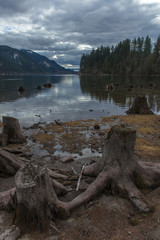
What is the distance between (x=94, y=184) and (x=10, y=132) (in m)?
8.06

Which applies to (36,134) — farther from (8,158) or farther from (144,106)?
(144,106)

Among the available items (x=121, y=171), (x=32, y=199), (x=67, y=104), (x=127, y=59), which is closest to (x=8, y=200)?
(x=32, y=199)

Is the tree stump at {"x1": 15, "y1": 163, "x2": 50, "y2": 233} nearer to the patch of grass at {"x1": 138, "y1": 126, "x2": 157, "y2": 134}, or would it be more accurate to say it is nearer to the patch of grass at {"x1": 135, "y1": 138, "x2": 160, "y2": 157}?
the patch of grass at {"x1": 135, "y1": 138, "x2": 160, "y2": 157}

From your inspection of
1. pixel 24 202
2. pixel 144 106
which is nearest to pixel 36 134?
pixel 24 202

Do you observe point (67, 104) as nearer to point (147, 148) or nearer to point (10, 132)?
point (10, 132)

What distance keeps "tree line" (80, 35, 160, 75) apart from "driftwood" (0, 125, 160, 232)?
12466 centimetres

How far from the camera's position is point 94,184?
5867 millimetres

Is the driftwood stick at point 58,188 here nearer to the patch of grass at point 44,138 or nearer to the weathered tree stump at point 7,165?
the weathered tree stump at point 7,165

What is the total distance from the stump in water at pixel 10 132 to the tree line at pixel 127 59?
122m

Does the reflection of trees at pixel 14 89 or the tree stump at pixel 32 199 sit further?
the reflection of trees at pixel 14 89

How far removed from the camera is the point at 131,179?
6.22 metres

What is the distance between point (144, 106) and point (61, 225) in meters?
19.2

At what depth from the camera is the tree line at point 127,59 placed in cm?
12362

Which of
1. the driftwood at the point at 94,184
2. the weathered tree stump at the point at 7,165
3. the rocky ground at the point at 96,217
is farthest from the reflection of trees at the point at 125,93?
the weathered tree stump at the point at 7,165
